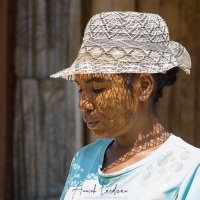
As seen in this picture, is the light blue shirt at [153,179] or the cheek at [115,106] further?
the cheek at [115,106]

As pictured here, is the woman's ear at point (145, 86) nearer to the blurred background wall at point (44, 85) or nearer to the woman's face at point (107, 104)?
the woman's face at point (107, 104)

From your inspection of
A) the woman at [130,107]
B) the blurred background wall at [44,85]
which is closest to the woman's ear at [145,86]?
the woman at [130,107]

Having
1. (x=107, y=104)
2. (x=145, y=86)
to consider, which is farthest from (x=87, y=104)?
(x=145, y=86)

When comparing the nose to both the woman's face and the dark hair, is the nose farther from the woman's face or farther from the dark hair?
the dark hair

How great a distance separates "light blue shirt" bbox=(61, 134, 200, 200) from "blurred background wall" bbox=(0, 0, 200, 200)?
10.0ft

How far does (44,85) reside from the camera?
240 inches

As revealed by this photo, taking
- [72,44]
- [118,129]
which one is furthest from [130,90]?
[72,44]

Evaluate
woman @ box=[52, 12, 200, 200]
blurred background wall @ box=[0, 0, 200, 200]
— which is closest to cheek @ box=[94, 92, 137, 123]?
woman @ box=[52, 12, 200, 200]

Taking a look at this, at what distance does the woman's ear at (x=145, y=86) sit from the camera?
2885 mm

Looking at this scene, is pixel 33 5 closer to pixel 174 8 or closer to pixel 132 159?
pixel 174 8

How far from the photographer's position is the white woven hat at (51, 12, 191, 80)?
9.20 feet

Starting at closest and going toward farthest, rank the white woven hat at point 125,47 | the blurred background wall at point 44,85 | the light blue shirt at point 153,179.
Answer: the light blue shirt at point 153,179
the white woven hat at point 125,47
the blurred background wall at point 44,85

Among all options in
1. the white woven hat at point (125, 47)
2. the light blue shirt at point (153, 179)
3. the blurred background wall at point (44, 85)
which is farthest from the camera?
the blurred background wall at point (44, 85)

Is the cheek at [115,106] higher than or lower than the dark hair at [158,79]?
lower
